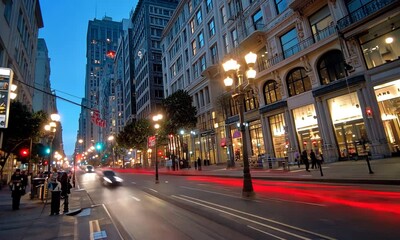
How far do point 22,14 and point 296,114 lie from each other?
35.6 m

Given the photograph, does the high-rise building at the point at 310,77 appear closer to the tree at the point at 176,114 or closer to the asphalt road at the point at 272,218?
the asphalt road at the point at 272,218

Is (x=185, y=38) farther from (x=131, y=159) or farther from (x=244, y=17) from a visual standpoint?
(x=131, y=159)

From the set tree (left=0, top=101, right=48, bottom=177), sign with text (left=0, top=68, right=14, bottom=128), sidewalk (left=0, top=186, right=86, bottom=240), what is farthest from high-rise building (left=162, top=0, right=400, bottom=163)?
tree (left=0, top=101, right=48, bottom=177)

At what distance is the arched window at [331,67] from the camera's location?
77.3 feet

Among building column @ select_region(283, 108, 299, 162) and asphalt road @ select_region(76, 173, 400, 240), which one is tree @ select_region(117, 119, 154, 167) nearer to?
building column @ select_region(283, 108, 299, 162)

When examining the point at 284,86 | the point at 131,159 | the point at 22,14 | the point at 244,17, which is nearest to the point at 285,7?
the point at 244,17

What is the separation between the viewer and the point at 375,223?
19.6 feet

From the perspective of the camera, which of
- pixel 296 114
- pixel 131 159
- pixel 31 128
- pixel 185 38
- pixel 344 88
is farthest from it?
pixel 131 159

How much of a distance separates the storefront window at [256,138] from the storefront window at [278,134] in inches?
96.0

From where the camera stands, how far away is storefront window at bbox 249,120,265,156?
106 ft

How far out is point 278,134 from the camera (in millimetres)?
29484

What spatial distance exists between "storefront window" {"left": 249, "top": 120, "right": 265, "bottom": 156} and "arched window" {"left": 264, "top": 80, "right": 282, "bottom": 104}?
357cm

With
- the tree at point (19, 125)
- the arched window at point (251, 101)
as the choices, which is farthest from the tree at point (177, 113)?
the tree at point (19, 125)

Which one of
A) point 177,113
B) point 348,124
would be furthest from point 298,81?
point 177,113
